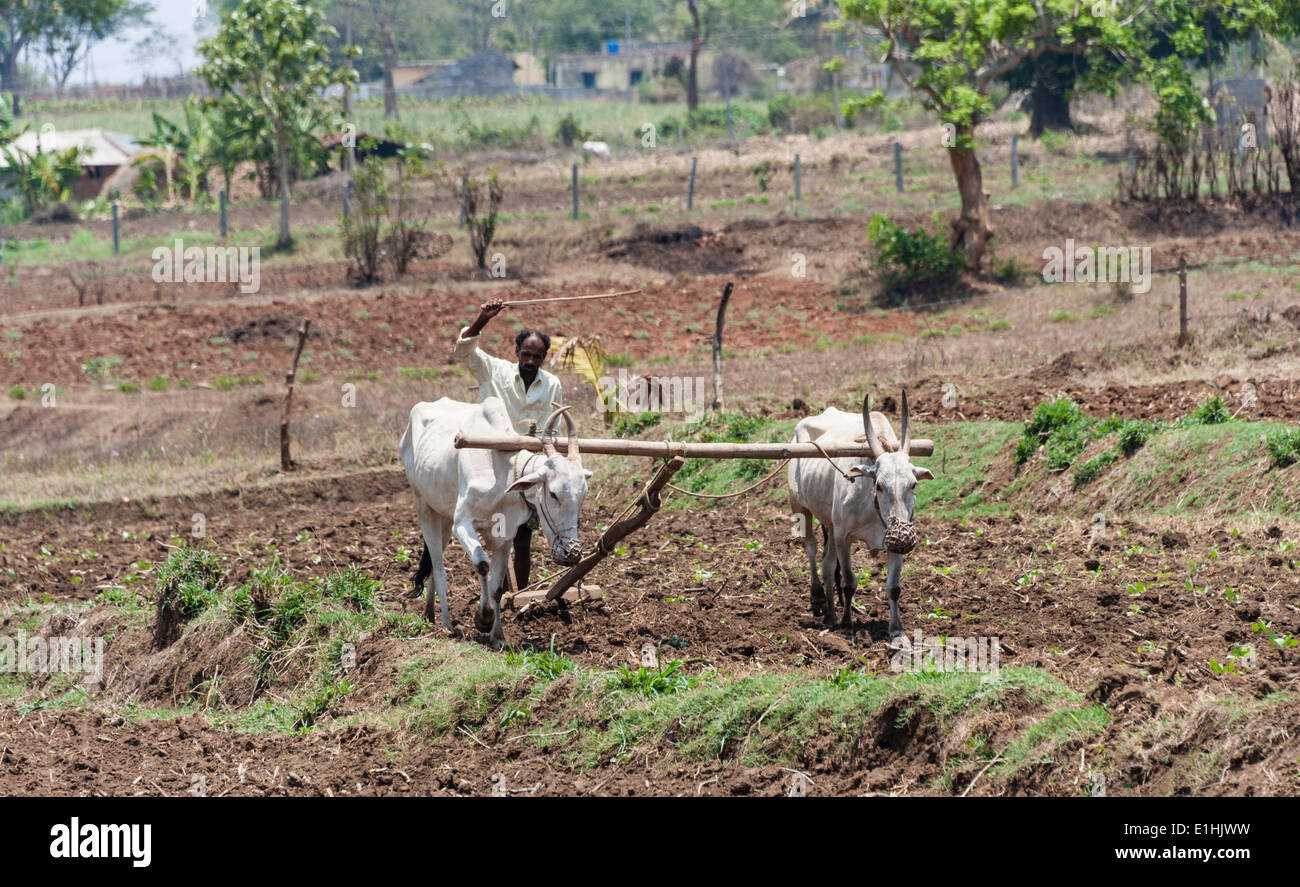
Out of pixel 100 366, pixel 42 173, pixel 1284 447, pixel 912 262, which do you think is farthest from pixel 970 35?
pixel 42 173

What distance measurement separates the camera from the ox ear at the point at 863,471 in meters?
8.47

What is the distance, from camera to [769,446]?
343 inches

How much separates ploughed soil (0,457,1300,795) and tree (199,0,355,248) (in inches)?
810

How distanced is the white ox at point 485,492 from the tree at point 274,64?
23.8m

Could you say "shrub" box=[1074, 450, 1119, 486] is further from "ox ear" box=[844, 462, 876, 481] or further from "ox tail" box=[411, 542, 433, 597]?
"ox tail" box=[411, 542, 433, 597]

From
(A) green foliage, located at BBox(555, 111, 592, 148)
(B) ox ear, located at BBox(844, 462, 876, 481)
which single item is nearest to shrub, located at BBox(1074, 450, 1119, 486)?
(B) ox ear, located at BBox(844, 462, 876, 481)

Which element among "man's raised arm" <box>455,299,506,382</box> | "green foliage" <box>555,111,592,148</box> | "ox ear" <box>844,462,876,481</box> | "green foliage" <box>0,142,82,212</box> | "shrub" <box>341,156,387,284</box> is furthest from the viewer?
"green foliage" <box>555,111,592,148</box>

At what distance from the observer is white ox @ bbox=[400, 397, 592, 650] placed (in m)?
8.28

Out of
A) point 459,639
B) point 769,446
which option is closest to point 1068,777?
point 769,446

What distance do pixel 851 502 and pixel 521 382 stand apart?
228 centimetres

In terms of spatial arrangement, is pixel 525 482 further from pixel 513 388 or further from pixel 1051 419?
pixel 1051 419

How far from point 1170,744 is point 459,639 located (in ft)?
15.1
